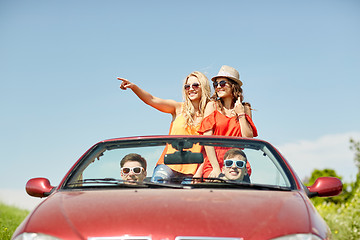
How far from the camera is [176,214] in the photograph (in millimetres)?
3039

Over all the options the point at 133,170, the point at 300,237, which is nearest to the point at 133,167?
the point at 133,170

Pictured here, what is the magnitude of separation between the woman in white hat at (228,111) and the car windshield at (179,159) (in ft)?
6.08

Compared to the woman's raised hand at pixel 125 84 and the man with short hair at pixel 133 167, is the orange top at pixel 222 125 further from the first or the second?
the man with short hair at pixel 133 167

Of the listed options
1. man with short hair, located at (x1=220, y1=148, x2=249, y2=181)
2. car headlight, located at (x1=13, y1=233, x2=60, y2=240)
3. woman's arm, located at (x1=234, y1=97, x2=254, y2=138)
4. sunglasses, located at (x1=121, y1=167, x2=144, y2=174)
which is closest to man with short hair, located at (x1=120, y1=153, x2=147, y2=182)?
sunglasses, located at (x1=121, y1=167, x2=144, y2=174)

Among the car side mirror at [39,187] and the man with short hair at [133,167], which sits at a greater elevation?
the man with short hair at [133,167]

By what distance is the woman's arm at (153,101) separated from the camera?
25.2 ft

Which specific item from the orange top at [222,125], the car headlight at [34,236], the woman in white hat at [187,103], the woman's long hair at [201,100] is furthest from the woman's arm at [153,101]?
the car headlight at [34,236]

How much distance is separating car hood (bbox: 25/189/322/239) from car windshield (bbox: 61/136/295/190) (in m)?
0.51

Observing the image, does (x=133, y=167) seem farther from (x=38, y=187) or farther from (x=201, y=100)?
(x=201, y=100)

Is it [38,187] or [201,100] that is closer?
[38,187]

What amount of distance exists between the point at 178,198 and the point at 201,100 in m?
4.02

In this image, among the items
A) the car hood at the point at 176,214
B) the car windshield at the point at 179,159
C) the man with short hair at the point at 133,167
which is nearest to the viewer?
the car hood at the point at 176,214

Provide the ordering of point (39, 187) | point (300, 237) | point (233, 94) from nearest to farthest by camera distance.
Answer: point (300, 237) → point (39, 187) → point (233, 94)

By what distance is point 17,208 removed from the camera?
16656mm
